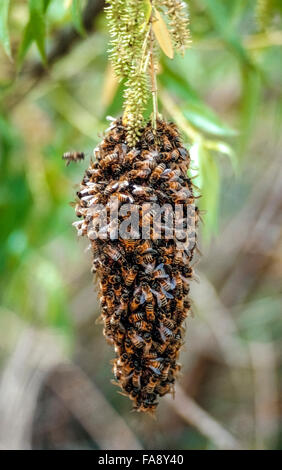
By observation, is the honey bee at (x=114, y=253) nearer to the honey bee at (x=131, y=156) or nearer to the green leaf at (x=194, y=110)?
the honey bee at (x=131, y=156)

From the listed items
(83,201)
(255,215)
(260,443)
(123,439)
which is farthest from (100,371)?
(83,201)

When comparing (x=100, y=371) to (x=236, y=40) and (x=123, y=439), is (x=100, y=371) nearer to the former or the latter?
(x=123, y=439)

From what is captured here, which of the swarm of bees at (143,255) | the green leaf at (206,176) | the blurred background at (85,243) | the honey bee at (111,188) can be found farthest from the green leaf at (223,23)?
the honey bee at (111,188)

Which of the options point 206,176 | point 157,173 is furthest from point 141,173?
point 206,176

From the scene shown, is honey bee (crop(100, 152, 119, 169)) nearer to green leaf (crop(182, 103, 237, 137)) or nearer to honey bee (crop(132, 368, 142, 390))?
honey bee (crop(132, 368, 142, 390))

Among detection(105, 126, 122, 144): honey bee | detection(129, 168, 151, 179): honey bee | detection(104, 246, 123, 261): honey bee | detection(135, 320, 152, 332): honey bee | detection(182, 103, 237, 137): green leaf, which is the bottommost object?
detection(135, 320, 152, 332): honey bee

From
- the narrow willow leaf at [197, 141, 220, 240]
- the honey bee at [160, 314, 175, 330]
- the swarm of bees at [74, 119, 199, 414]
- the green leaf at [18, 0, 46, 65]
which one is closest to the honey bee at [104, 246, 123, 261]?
the swarm of bees at [74, 119, 199, 414]

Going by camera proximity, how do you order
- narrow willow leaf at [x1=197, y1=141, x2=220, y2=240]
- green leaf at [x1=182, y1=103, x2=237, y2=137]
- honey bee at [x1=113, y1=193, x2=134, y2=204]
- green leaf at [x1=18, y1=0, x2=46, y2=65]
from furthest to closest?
green leaf at [x1=182, y1=103, x2=237, y2=137]
narrow willow leaf at [x1=197, y1=141, x2=220, y2=240]
green leaf at [x1=18, y1=0, x2=46, y2=65]
honey bee at [x1=113, y1=193, x2=134, y2=204]
